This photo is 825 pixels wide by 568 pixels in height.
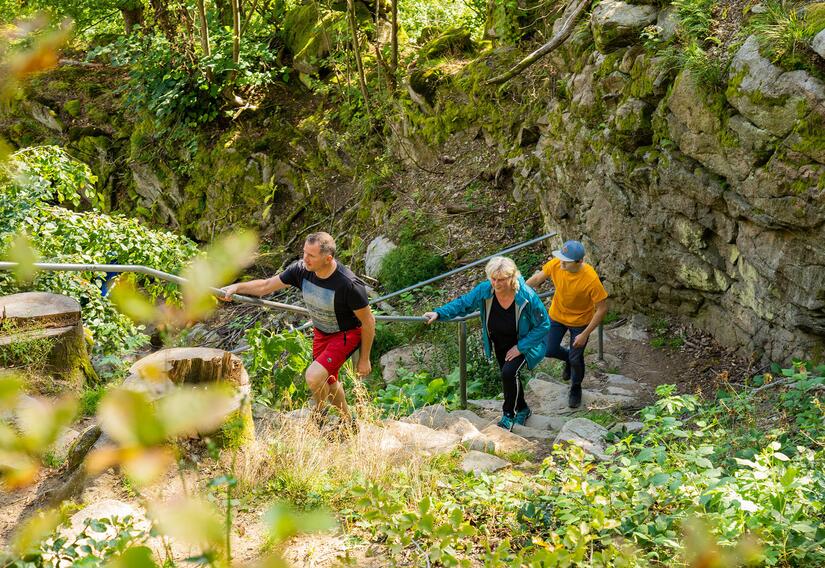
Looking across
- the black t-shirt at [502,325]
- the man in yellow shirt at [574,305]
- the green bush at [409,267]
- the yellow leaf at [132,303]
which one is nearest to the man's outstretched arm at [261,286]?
the black t-shirt at [502,325]

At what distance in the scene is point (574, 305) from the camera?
273 inches

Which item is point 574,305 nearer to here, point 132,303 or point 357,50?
point 132,303

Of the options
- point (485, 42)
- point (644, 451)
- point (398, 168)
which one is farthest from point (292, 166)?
point (644, 451)

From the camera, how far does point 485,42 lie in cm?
1318

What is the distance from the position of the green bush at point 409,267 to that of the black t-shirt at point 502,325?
530 centimetres

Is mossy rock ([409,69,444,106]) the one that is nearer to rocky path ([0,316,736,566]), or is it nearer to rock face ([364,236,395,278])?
rock face ([364,236,395,278])

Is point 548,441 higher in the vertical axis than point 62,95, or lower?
lower

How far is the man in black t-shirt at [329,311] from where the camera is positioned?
16.8 ft

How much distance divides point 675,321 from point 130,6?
13.4 m

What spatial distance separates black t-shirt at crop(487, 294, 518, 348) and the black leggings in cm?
6

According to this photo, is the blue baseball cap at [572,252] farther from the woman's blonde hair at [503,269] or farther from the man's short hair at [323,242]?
the man's short hair at [323,242]

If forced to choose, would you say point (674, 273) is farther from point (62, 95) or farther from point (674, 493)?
point (62, 95)

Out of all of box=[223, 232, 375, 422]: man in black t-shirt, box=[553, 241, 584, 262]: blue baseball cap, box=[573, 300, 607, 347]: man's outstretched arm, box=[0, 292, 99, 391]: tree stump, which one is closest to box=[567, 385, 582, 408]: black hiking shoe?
box=[573, 300, 607, 347]: man's outstretched arm

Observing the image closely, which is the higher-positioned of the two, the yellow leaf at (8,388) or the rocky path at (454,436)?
the yellow leaf at (8,388)
